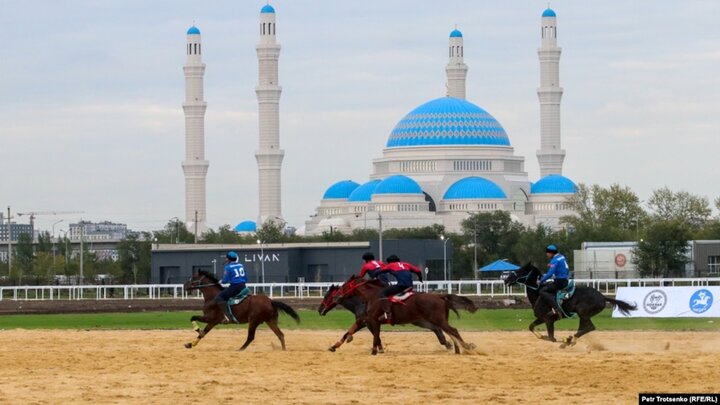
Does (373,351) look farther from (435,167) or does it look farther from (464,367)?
(435,167)

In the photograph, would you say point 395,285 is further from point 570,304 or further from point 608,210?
point 608,210

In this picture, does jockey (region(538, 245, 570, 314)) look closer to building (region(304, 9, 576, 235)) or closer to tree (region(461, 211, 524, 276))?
tree (region(461, 211, 524, 276))

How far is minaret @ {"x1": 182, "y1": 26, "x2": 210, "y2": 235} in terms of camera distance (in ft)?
517

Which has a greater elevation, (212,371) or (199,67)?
(199,67)

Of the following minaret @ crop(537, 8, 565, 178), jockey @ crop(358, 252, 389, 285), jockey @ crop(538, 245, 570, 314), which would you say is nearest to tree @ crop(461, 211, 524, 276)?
minaret @ crop(537, 8, 565, 178)

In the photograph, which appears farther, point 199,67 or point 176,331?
point 199,67

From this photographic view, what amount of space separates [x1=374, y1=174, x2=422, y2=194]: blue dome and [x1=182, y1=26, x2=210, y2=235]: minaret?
17.1 meters

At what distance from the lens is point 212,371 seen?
2495 centimetres

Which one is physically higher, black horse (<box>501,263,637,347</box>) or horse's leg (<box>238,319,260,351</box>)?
black horse (<box>501,263,637,347</box>)

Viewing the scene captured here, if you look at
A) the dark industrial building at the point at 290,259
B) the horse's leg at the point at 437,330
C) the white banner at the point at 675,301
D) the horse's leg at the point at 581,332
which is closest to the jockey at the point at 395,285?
the horse's leg at the point at 437,330

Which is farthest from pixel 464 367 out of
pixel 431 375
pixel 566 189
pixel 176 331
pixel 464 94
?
pixel 464 94

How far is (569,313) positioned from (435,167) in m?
135

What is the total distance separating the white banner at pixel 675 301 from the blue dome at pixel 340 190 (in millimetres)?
122425

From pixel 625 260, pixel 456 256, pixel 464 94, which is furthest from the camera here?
pixel 464 94
